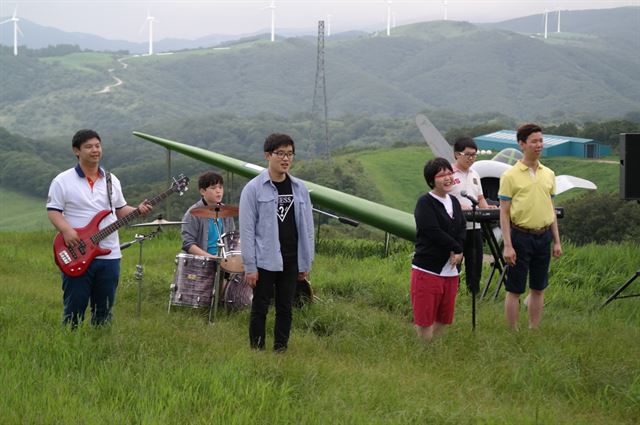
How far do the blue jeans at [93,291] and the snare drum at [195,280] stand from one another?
118cm

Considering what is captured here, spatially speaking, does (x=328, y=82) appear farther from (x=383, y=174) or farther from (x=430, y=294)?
(x=430, y=294)

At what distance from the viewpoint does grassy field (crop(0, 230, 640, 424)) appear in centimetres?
379

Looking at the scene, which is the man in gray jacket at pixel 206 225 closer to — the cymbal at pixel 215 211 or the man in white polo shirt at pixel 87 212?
the cymbal at pixel 215 211

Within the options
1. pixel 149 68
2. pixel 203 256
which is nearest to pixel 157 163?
pixel 203 256

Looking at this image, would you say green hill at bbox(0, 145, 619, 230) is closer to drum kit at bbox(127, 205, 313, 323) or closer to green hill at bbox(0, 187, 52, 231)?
green hill at bbox(0, 187, 52, 231)

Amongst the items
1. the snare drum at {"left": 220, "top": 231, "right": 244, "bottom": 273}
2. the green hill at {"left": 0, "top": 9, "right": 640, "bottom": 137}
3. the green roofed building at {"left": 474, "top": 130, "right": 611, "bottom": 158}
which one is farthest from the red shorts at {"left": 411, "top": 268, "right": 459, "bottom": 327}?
the green hill at {"left": 0, "top": 9, "right": 640, "bottom": 137}

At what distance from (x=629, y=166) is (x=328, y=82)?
164 meters

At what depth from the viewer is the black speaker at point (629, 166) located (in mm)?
6805

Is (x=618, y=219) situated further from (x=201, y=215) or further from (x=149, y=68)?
(x=149, y=68)

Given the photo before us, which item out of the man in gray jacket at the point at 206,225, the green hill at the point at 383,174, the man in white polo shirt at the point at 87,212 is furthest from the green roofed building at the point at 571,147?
the man in white polo shirt at the point at 87,212

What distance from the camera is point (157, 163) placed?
7156 centimetres

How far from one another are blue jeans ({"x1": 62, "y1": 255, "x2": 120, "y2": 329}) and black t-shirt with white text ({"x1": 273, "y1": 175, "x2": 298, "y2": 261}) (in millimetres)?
1238

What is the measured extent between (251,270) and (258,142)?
94.0 metres

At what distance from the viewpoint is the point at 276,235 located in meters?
5.01
